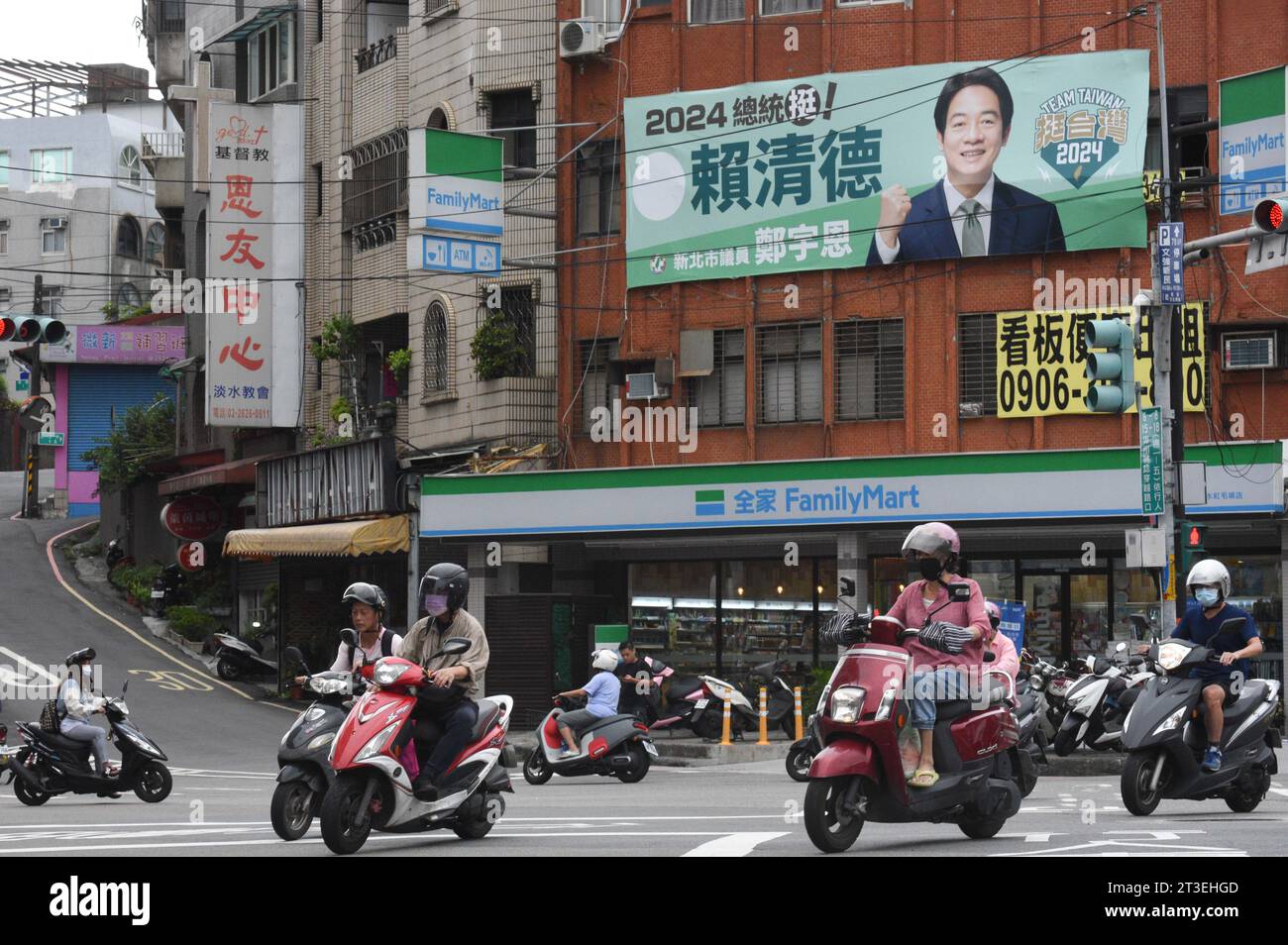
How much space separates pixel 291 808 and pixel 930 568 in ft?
15.3

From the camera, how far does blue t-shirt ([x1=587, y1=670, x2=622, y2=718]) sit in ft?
74.3

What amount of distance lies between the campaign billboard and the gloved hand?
19.1 m

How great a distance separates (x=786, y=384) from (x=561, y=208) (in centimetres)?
563

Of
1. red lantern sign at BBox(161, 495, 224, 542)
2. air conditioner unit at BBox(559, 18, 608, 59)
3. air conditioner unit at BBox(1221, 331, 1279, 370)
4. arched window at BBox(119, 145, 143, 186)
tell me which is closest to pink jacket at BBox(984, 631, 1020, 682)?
air conditioner unit at BBox(1221, 331, 1279, 370)

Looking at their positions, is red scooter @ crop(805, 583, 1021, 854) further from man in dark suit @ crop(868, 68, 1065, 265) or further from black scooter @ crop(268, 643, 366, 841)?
man in dark suit @ crop(868, 68, 1065, 265)

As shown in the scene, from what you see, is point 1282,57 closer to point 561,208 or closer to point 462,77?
point 561,208

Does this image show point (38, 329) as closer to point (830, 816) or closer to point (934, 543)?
point (934, 543)

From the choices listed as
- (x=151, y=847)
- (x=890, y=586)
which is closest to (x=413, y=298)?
(x=890, y=586)

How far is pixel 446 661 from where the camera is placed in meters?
13.2

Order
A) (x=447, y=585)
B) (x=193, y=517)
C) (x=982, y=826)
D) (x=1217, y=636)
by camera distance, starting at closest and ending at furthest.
A: (x=982, y=826)
(x=447, y=585)
(x=1217, y=636)
(x=193, y=517)

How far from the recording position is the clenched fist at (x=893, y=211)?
3111 centimetres

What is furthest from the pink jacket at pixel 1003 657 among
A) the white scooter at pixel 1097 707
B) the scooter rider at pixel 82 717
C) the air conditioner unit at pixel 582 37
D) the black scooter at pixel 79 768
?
the air conditioner unit at pixel 582 37

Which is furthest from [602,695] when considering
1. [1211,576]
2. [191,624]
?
[191,624]

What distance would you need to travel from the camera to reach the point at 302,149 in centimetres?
4222
